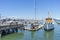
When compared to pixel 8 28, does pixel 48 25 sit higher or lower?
lower

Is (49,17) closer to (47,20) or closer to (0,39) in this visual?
(47,20)

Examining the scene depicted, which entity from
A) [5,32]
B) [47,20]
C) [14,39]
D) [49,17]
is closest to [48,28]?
[47,20]

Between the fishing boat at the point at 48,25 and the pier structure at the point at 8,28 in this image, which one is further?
the fishing boat at the point at 48,25

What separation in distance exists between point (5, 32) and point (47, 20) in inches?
1206

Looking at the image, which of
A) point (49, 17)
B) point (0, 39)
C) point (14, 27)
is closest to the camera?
point (0, 39)

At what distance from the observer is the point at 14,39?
40.1m

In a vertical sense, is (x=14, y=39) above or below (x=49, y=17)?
below

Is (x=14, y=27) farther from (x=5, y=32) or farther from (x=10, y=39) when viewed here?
(x=10, y=39)

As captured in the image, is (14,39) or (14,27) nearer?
(14,39)

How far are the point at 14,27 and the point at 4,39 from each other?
1803 cm

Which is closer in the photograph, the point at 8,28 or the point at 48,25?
the point at 8,28

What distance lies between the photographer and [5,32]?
50719 millimetres

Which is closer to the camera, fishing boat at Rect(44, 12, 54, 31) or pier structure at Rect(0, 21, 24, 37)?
pier structure at Rect(0, 21, 24, 37)

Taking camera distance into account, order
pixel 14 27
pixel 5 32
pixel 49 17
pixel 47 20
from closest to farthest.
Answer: pixel 5 32
pixel 14 27
pixel 47 20
pixel 49 17
